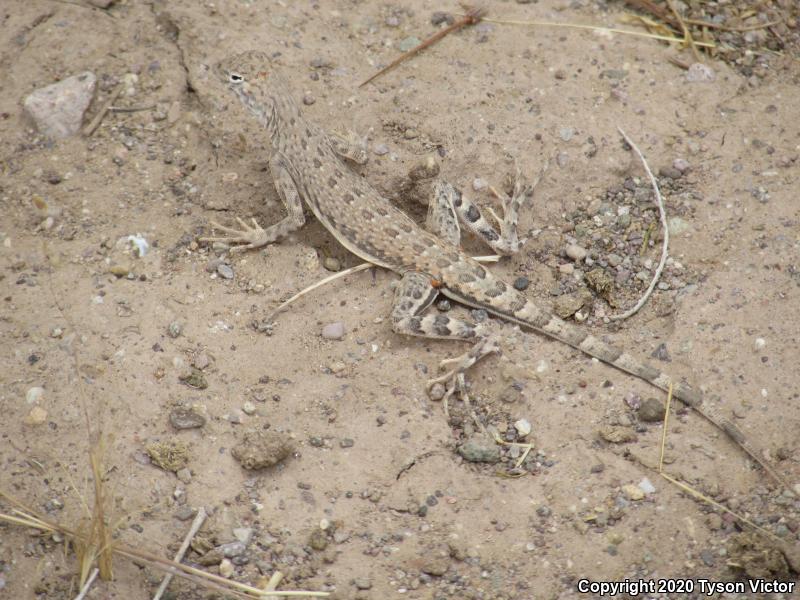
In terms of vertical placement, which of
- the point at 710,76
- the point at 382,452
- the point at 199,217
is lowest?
the point at 382,452

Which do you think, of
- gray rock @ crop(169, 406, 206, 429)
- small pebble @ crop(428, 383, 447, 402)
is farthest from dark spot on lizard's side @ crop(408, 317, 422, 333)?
gray rock @ crop(169, 406, 206, 429)

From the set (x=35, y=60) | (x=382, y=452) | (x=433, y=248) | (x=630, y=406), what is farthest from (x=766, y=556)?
(x=35, y=60)

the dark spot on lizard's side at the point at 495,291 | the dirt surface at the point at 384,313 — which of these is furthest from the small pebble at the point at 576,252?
the dark spot on lizard's side at the point at 495,291

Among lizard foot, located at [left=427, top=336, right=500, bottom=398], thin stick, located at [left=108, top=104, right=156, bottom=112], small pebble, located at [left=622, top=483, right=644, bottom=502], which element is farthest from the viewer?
thin stick, located at [left=108, top=104, right=156, bottom=112]

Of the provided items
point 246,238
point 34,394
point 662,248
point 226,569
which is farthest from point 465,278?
point 34,394

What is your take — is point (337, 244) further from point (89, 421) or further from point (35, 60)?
point (35, 60)

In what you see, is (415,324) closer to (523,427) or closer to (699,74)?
(523,427)

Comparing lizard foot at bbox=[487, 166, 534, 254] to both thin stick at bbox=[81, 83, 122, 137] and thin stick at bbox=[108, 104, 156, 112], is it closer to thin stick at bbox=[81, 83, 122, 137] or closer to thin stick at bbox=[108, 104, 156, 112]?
thin stick at bbox=[108, 104, 156, 112]
